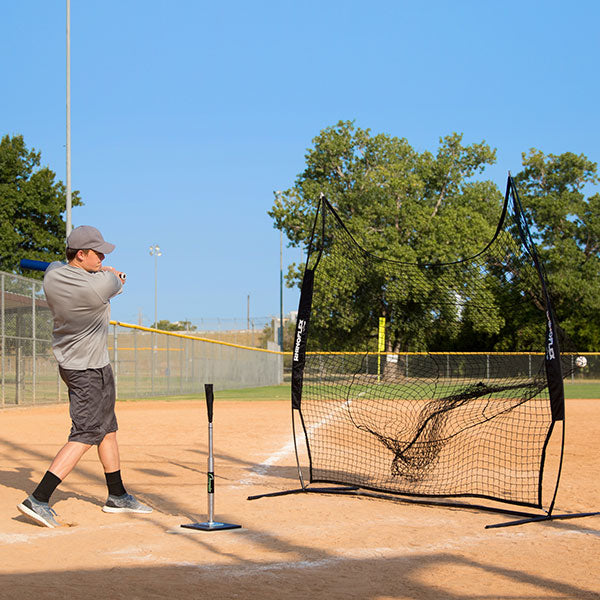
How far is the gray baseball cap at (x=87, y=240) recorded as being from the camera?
239 inches

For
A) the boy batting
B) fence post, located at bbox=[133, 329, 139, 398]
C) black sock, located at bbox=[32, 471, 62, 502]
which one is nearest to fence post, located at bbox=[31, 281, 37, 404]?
fence post, located at bbox=[133, 329, 139, 398]

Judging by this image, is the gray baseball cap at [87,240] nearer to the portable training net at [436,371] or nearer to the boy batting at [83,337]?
the boy batting at [83,337]

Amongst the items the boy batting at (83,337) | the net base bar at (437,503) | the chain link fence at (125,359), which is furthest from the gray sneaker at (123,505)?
the chain link fence at (125,359)

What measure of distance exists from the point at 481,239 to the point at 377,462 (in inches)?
1505

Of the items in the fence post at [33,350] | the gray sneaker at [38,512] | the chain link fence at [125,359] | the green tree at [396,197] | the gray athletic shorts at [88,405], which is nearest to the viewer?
the gray sneaker at [38,512]

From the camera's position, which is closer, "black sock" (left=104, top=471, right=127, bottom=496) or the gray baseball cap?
the gray baseball cap

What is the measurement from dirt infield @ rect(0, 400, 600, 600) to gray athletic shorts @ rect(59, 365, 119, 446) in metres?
0.65

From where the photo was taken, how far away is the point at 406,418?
14.4 metres

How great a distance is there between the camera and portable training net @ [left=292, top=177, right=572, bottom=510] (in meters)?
7.40

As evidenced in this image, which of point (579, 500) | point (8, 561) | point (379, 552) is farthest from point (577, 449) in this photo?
point (8, 561)

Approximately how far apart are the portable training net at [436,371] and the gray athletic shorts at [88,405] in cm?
193

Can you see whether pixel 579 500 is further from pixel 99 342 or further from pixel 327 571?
pixel 99 342

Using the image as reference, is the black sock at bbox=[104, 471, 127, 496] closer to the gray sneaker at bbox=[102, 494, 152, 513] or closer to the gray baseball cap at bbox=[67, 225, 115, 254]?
the gray sneaker at bbox=[102, 494, 152, 513]

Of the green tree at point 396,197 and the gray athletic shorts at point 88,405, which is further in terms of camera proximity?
the green tree at point 396,197
